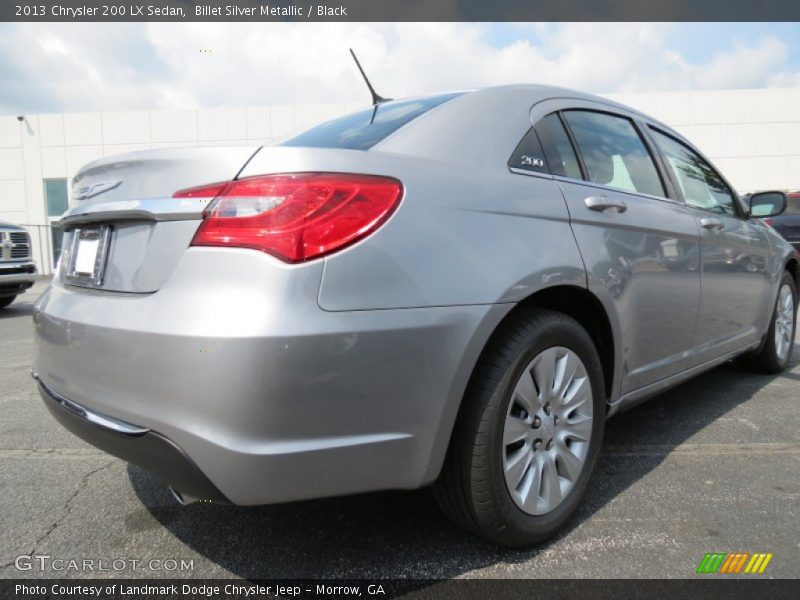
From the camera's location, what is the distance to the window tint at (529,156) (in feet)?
6.26

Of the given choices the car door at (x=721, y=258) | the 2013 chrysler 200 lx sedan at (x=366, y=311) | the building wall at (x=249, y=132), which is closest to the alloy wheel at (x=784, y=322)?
the car door at (x=721, y=258)

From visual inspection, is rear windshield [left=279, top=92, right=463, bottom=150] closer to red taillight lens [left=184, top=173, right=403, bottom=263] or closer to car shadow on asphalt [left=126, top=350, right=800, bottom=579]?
red taillight lens [left=184, top=173, right=403, bottom=263]

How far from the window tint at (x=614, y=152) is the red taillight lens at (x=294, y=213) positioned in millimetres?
1215

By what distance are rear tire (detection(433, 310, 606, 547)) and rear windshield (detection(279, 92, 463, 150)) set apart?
2.46 feet

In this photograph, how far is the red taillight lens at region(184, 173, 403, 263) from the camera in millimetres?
1372

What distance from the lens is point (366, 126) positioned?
199cm

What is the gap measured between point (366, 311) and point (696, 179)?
2.56m

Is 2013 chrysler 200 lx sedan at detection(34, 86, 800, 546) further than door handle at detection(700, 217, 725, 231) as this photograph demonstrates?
No

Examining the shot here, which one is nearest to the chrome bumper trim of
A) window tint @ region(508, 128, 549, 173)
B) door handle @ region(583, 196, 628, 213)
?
window tint @ region(508, 128, 549, 173)

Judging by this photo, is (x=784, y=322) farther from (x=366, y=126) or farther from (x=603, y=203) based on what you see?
(x=366, y=126)

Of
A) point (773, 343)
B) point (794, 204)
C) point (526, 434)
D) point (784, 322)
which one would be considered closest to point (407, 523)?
point (526, 434)

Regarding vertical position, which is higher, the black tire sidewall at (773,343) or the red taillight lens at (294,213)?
the red taillight lens at (294,213)

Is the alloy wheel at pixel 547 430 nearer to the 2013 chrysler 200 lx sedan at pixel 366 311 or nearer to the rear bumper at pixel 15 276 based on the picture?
the 2013 chrysler 200 lx sedan at pixel 366 311

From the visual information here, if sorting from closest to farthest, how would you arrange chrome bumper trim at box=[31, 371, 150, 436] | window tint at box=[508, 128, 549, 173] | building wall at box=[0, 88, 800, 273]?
chrome bumper trim at box=[31, 371, 150, 436]
window tint at box=[508, 128, 549, 173]
building wall at box=[0, 88, 800, 273]
